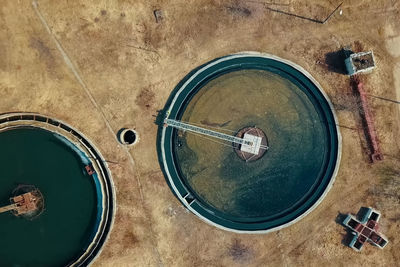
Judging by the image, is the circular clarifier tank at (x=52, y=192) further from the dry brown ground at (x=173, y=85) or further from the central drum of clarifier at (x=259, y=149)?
the central drum of clarifier at (x=259, y=149)

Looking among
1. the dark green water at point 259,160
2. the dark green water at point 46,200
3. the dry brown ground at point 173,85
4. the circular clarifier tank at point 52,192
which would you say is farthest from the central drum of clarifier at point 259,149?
the dark green water at point 46,200

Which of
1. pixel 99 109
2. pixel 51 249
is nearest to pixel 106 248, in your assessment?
pixel 51 249

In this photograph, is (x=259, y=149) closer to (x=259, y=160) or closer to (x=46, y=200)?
(x=259, y=160)

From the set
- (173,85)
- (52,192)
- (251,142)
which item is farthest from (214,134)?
(52,192)

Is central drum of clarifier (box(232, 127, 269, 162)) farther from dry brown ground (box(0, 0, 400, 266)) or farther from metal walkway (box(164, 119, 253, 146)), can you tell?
dry brown ground (box(0, 0, 400, 266))

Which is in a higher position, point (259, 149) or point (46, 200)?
point (259, 149)

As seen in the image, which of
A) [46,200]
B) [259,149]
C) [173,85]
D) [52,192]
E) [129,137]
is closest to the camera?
[129,137]
